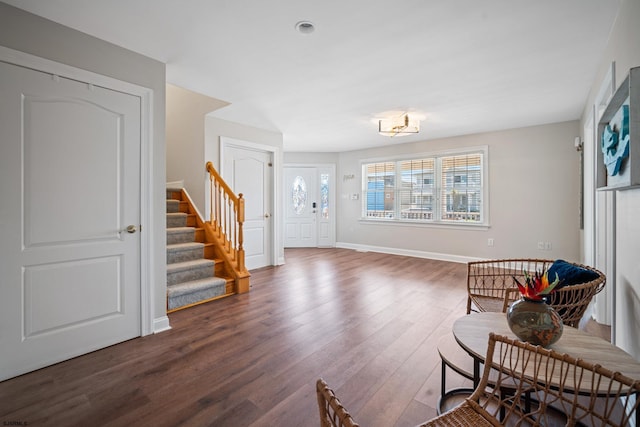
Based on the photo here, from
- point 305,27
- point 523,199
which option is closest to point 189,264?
point 305,27

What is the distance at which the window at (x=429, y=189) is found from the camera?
577 cm

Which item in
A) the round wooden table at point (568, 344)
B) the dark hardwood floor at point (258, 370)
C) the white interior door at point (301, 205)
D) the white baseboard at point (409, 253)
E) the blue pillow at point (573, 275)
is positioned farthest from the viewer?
the white interior door at point (301, 205)

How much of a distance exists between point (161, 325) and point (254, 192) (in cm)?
291

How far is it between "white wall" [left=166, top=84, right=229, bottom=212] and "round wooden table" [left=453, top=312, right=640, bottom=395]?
398cm

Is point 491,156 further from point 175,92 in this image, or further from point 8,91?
point 8,91

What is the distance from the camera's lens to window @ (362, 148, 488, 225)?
18.9ft

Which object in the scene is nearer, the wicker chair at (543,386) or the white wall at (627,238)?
the wicker chair at (543,386)

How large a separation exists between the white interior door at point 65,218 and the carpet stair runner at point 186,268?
0.73m

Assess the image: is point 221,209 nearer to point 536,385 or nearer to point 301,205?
point 301,205

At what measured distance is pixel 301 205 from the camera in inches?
306

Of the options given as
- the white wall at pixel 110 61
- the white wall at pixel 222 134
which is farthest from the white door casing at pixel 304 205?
the white wall at pixel 110 61

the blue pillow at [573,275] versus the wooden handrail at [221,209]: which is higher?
the wooden handrail at [221,209]

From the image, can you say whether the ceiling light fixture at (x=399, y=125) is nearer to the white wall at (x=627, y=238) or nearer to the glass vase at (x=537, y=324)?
the white wall at (x=627, y=238)

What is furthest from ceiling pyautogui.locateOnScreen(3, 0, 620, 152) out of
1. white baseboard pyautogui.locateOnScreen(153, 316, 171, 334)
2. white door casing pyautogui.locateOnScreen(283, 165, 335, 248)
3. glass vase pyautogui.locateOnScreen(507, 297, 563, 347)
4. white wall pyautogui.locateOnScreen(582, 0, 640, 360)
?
white door casing pyautogui.locateOnScreen(283, 165, 335, 248)
